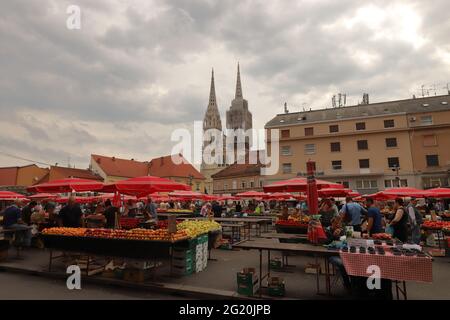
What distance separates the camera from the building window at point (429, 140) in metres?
38.6

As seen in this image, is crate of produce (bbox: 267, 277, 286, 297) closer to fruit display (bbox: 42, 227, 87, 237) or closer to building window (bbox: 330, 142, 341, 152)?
fruit display (bbox: 42, 227, 87, 237)

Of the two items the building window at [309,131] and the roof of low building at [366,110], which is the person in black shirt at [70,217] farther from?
the roof of low building at [366,110]

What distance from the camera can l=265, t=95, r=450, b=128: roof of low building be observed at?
4014 cm

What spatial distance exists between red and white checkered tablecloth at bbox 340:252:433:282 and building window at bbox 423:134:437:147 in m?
41.6

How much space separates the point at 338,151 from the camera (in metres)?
42.5

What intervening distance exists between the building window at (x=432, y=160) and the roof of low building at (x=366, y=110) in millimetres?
6286

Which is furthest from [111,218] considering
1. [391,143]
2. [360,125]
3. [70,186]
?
[391,143]

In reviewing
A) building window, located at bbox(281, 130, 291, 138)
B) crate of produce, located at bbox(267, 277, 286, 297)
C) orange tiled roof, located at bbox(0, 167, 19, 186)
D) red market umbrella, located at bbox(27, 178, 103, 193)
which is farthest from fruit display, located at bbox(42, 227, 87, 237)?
orange tiled roof, located at bbox(0, 167, 19, 186)

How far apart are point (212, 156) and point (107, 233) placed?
86945 millimetres

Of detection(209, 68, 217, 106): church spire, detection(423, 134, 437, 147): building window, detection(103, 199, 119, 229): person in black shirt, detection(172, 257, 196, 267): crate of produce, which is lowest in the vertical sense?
detection(172, 257, 196, 267): crate of produce

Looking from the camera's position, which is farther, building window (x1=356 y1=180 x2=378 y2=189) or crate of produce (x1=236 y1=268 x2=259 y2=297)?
building window (x1=356 y1=180 x2=378 y2=189)
